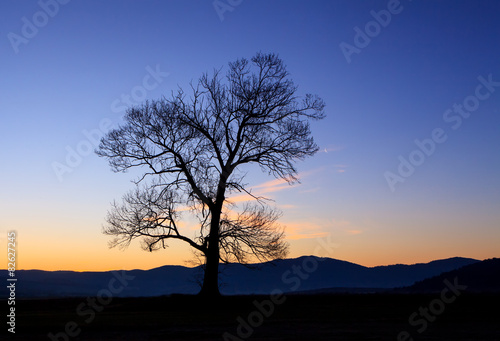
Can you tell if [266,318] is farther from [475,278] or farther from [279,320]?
[475,278]

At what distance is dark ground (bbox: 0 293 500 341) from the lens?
40.9 feet

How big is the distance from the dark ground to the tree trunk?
114cm

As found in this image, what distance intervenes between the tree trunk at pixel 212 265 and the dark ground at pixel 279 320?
114cm

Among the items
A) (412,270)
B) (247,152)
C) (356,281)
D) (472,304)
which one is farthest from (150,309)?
(356,281)

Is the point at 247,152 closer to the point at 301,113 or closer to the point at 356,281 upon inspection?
the point at 301,113

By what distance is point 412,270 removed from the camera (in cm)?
16812

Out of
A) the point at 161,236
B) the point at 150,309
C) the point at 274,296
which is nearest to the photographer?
the point at 150,309

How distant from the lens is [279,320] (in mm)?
15836

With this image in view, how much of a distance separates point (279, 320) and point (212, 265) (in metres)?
9.68

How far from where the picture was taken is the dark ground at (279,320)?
12453 mm

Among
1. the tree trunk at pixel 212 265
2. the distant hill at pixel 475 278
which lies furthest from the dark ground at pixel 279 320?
the distant hill at pixel 475 278

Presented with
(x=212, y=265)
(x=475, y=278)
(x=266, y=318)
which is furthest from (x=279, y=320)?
(x=475, y=278)

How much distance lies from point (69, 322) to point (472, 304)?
45.7ft

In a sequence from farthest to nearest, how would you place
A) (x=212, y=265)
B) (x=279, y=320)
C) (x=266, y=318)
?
(x=212, y=265), (x=266, y=318), (x=279, y=320)
